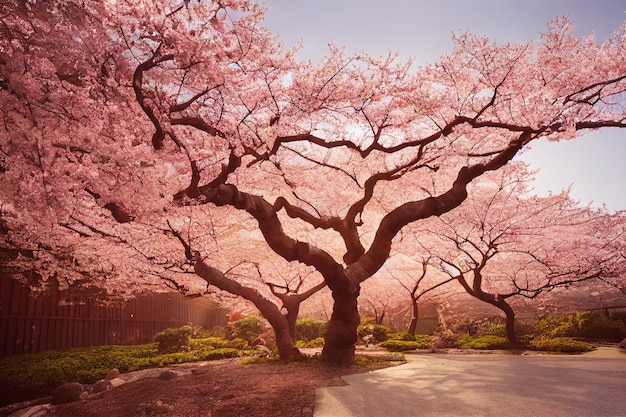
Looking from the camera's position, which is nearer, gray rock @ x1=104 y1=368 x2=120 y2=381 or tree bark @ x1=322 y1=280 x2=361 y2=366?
gray rock @ x1=104 y1=368 x2=120 y2=381

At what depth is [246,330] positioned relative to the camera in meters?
18.4

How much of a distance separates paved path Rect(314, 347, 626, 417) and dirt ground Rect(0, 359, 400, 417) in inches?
21.0

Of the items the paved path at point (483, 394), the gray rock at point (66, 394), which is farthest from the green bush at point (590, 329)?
the gray rock at point (66, 394)

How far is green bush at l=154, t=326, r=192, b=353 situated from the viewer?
552 inches

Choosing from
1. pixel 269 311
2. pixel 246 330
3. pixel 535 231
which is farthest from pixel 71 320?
pixel 535 231

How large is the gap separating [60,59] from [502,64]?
763cm

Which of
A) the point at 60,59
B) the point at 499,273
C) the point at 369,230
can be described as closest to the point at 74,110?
the point at 60,59

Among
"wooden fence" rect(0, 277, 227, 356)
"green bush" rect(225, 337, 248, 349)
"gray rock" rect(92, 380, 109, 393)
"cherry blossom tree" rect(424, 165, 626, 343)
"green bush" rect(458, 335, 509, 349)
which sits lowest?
"green bush" rect(458, 335, 509, 349)

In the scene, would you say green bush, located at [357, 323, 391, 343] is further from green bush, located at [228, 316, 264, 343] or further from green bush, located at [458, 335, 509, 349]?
green bush, located at [228, 316, 264, 343]

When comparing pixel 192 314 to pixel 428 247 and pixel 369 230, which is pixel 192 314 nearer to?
pixel 369 230

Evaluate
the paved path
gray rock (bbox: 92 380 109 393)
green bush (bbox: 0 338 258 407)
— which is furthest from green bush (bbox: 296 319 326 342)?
the paved path

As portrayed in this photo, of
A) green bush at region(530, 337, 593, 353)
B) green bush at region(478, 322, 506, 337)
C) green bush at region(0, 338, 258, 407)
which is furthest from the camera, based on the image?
green bush at region(478, 322, 506, 337)

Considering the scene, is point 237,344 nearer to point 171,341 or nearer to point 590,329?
point 171,341

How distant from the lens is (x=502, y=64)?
7.40 metres
